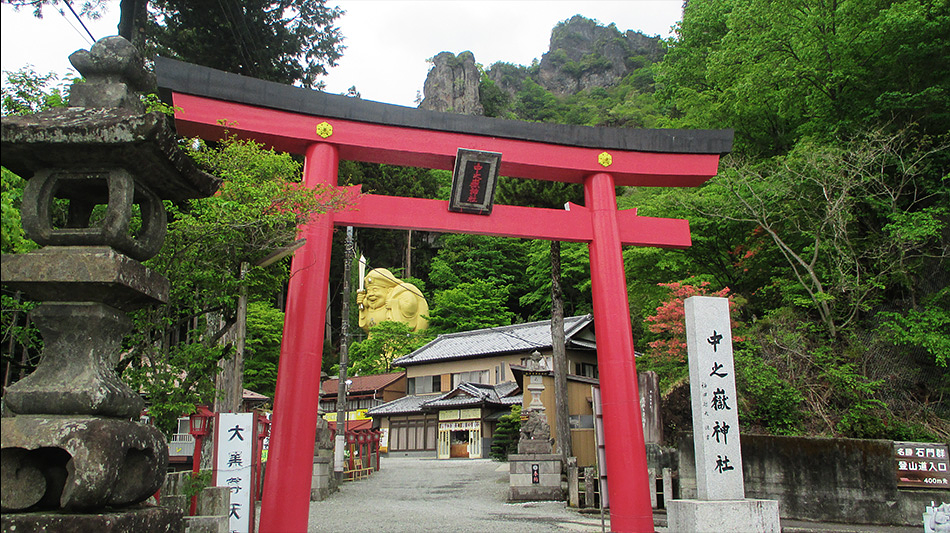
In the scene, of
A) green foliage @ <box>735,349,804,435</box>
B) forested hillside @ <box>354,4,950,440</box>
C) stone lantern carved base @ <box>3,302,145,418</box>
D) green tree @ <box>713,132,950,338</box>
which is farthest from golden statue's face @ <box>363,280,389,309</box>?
stone lantern carved base @ <box>3,302,145,418</box>

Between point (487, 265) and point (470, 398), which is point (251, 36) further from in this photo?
point (487, 265)

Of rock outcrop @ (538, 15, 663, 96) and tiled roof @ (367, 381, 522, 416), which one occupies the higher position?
rock outcrop @ (538, 15, 663, 96)

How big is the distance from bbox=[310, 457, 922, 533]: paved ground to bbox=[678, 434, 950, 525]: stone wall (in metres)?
0.34

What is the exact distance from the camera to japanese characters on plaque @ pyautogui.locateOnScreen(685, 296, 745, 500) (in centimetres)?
688

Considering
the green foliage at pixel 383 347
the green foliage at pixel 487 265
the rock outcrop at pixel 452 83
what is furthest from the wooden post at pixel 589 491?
the rock outcrop at pixel 452 83

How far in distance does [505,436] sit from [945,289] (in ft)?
56.1

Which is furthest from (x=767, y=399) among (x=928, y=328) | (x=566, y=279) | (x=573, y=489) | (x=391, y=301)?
(x=391, y=301)

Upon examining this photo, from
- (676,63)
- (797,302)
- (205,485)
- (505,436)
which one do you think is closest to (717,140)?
(797,302)

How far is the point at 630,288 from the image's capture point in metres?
19.1

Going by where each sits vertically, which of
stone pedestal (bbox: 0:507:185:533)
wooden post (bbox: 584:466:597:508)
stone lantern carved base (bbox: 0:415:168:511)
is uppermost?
stone lantern carved base (bbox: 0:415:168:511)

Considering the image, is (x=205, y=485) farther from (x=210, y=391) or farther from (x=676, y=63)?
(x=676, y=63)

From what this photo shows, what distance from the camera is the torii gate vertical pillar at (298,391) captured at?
24.1ft

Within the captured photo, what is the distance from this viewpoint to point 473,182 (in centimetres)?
904

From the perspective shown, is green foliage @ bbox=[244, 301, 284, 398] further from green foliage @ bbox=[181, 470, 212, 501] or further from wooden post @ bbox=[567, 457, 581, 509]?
green foliage @ bbox=[181, 470, 212, 501]
